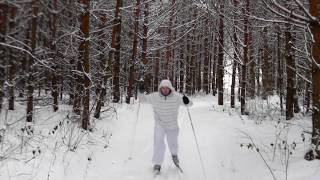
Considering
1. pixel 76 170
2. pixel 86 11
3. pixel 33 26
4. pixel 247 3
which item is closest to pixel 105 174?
pixel 76 170

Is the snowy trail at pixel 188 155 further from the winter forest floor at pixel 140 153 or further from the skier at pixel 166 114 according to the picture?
the skier at pixel 166 114

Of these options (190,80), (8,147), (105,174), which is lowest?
(105,174)

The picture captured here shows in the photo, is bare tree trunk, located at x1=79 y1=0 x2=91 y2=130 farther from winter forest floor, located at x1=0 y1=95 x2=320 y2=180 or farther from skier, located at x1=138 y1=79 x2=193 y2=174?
skier, located at x1=138 y1=79 x2=193 y2=174

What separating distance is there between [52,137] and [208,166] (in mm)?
3567

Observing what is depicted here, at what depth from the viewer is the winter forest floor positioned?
699 centimetres

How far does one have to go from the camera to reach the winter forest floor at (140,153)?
22.9 ft

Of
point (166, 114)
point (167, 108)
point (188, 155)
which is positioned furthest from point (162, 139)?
point (188, 155)

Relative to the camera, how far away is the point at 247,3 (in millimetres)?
14391

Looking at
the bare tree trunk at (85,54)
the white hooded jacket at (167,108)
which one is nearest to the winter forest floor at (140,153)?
the bare tree trunk at (85,54)

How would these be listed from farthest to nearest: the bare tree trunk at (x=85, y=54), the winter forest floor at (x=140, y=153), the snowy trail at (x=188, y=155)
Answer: the bare tree trunk at (x=85, y=54), the snowy trail at (x=188, y=155), the winter forest floor at (x=140, y=153)

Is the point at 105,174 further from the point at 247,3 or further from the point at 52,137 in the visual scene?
the point at 247,3

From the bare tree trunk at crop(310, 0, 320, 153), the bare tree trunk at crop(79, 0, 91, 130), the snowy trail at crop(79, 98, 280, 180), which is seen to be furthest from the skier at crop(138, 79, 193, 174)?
the bare tree trunk at crop(79, 0, 91, 130)

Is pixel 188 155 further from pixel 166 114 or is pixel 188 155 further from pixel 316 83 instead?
pixel 316 83

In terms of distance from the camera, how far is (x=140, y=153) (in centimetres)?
959
